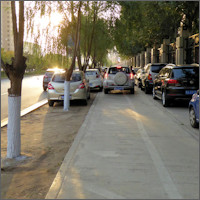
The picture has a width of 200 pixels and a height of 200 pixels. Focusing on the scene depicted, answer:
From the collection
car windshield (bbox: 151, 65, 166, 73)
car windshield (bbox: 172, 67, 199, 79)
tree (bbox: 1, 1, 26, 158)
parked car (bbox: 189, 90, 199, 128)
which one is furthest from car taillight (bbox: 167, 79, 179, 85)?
tree (bbox: 1, 1, 26, 158)

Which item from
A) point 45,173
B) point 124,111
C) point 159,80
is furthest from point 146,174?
point 159,80

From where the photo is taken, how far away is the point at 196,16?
25.7 meters

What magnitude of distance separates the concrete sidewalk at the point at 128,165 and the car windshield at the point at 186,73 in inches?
161

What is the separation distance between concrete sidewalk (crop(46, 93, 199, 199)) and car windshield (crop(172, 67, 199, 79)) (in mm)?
4084

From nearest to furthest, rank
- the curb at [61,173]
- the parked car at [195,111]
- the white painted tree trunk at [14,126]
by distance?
the curb at [61,173], the white painted tree trunk at [14,126], the parked car at [195,111]

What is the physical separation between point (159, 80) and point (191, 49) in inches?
463

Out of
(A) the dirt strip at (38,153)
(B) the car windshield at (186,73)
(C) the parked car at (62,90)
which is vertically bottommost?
(A) the dirt strip at (38,153)

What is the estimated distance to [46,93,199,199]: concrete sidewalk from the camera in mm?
4648

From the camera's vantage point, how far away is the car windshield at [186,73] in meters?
13.1

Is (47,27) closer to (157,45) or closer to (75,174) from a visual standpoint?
(75,174)

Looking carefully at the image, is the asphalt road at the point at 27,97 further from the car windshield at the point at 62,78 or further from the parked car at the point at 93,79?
the parked car at the point at 93,79

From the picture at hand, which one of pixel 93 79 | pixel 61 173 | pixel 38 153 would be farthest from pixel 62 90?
pixel 61 173

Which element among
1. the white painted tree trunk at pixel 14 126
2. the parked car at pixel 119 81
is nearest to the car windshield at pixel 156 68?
the parked car at pixel 119 81

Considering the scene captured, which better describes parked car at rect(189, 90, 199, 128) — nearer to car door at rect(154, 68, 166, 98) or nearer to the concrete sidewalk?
the concrete sidewalk
